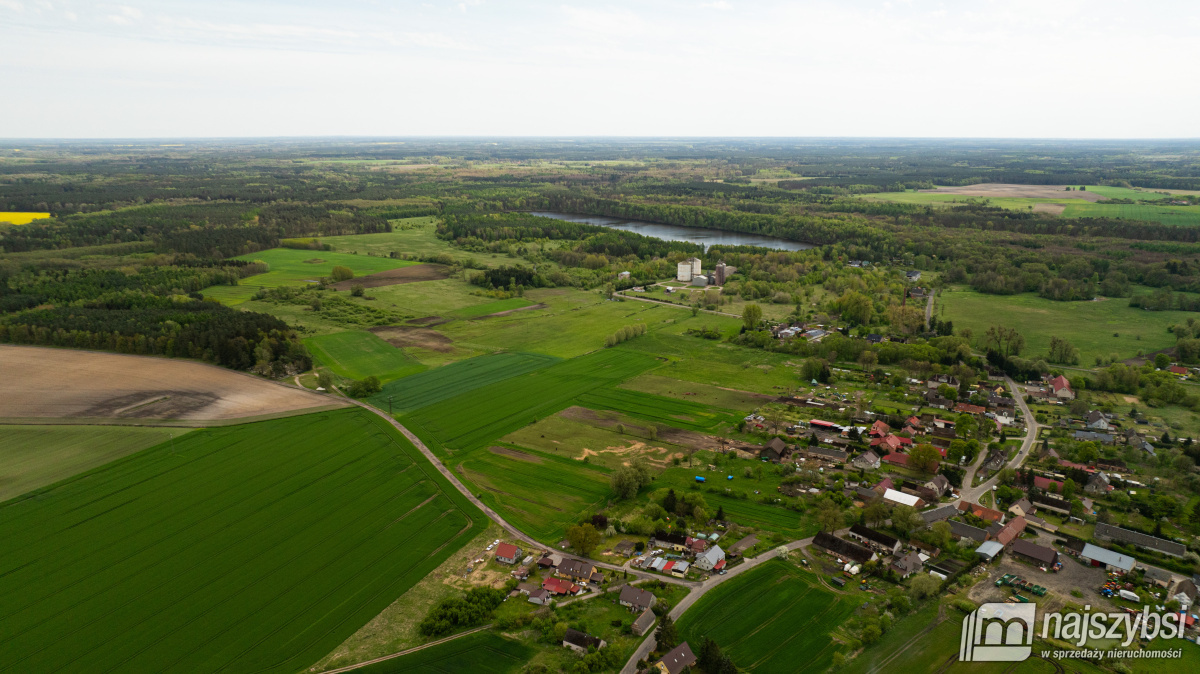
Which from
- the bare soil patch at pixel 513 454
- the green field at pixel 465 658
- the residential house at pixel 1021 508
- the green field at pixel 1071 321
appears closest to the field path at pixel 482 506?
the bare soil patch at pixel 513 454

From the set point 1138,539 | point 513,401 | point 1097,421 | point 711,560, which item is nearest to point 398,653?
point 711,560

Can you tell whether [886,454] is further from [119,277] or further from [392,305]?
[119,277]

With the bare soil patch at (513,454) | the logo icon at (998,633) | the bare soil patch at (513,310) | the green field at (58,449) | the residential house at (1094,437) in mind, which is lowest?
the logo icon at (998,633)

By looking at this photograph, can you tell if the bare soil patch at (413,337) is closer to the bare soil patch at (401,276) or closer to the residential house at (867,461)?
the bare soil patch at (401,276)

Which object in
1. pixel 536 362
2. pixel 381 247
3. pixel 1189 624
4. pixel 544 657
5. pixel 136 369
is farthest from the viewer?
pixel 381 247

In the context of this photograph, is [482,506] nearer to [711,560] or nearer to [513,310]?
[711,560]

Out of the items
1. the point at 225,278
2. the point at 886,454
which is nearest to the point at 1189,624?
the point at 886,454
